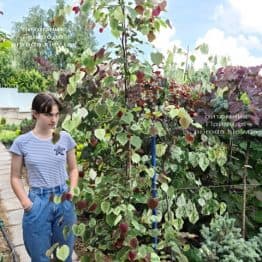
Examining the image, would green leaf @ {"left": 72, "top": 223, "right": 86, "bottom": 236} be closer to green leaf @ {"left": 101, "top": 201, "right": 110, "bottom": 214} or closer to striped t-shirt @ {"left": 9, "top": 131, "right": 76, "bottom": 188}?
green leaf @ {"left": 101, "top": 201, "right": 110, "bottom": 214}

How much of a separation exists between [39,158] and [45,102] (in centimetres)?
29

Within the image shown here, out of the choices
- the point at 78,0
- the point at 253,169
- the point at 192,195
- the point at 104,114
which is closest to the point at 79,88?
the point at 104,114

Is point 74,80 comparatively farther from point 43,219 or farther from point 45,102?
point 43,219

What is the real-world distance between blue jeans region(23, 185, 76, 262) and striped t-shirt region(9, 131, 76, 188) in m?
0.05

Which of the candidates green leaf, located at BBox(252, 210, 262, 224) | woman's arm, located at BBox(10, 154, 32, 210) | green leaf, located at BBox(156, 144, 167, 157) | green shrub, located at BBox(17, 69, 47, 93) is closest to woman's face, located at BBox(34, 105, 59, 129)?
woman's arm, located at BBox(10, 154, 32, 210)

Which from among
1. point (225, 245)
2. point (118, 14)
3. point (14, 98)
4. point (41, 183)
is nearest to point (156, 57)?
point (118, 14)

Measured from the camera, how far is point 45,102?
6.83 feet

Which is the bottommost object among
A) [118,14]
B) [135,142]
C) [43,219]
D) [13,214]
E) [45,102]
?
[13,214]

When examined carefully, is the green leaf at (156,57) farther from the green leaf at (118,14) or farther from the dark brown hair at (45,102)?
the dark brown hair at (45,102)

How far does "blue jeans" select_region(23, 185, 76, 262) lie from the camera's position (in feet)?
7.00

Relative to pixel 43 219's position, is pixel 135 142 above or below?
above

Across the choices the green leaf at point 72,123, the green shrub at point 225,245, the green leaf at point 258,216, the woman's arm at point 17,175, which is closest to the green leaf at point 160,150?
the green leaf at point 72,123

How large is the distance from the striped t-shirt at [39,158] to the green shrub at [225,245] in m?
0.98

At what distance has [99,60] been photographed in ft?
5.39
